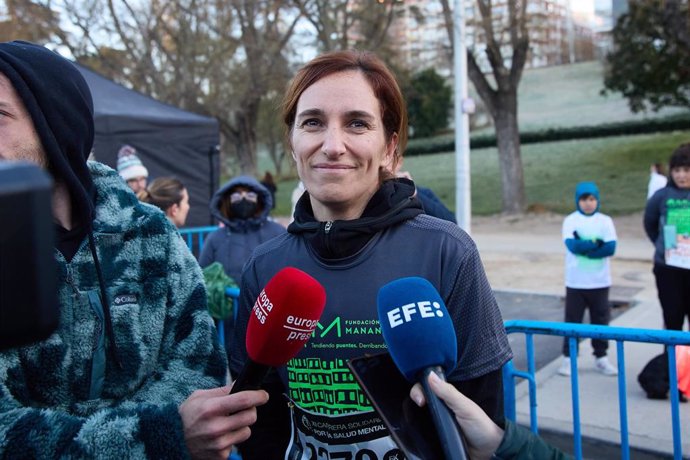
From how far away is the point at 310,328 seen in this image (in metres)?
1.33

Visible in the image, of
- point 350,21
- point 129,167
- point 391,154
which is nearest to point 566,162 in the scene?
point 350,21

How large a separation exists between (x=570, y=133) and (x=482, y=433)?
36.8 m

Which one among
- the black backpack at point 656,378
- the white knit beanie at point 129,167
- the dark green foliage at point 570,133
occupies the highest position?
the white knit beanie at point 129,167

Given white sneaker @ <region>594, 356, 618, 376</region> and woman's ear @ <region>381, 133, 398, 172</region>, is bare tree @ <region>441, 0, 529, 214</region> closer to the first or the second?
white sneaker @ <region>594, 356, 618, 376</region>

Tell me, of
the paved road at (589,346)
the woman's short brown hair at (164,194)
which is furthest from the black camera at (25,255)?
the woman's short brown hair at (164,194)

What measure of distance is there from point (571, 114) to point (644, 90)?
1641 cm

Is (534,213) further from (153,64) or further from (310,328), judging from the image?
(310,328)

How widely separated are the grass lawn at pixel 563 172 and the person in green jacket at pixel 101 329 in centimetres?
1852

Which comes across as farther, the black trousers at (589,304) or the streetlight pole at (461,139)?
the streetlight pole at (461,139)

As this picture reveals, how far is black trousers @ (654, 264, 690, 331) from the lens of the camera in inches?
215

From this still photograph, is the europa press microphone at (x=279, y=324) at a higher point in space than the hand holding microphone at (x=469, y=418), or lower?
higher

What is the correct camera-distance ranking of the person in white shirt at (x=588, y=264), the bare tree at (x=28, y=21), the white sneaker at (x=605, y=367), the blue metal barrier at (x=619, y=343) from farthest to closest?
1. the bare tree at (x=28, y=21)
2. the person in white shirt at (x=588, y=264)
3. the white sneaker at (x=605, y=367)
4. the blue metal barrier at (x=619, y=343)

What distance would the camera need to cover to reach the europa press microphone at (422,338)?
112 centimetres

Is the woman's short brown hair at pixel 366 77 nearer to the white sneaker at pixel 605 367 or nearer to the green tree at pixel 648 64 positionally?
the white sneaker at pixel 605 367
